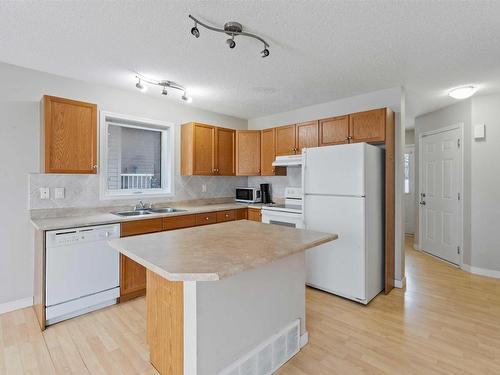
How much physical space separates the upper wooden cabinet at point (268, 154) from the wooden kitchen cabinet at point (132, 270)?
1.96 metres

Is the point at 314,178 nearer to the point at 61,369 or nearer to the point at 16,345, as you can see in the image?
the point at 61,369

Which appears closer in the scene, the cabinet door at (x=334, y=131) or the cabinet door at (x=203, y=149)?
the cabinet door at (x=334, y=131)

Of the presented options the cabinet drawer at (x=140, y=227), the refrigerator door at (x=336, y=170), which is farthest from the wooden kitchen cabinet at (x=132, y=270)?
the refrigerator door at (x=336, y=170)

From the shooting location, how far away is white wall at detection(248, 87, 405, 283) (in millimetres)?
3224

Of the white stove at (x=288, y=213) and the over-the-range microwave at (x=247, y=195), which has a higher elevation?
the over-the-range microwave at (x=247, y=195)

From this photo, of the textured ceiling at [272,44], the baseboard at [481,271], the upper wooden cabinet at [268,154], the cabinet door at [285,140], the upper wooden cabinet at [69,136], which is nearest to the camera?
the textured ceiling at [272,44]

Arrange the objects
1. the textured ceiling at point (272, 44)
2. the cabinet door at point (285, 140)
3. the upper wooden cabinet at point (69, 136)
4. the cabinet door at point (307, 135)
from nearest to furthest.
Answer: the textured ceiling at point (272, 44) < the upper wooden cabinet at point (69, 136) < the cabinet door at point (307, 135) < the cabinet door at point (285, 140)

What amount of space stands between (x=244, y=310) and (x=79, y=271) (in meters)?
1.82

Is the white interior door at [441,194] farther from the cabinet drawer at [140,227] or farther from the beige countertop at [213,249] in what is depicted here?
the cabinet drawer at [140,227]

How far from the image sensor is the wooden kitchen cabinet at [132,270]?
279 cm

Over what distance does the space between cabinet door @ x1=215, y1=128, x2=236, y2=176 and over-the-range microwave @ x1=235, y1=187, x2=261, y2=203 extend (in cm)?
38

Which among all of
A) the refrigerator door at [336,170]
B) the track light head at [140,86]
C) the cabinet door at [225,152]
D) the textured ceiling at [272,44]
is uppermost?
the textured ceiling at [272,44]

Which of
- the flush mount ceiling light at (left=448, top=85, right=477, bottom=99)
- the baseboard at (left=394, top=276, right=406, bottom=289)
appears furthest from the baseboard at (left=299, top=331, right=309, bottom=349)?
the flush mount ceiling light at (left=448, top=85, right=477, bottom=99)

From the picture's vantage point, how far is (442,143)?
14.2 feet
